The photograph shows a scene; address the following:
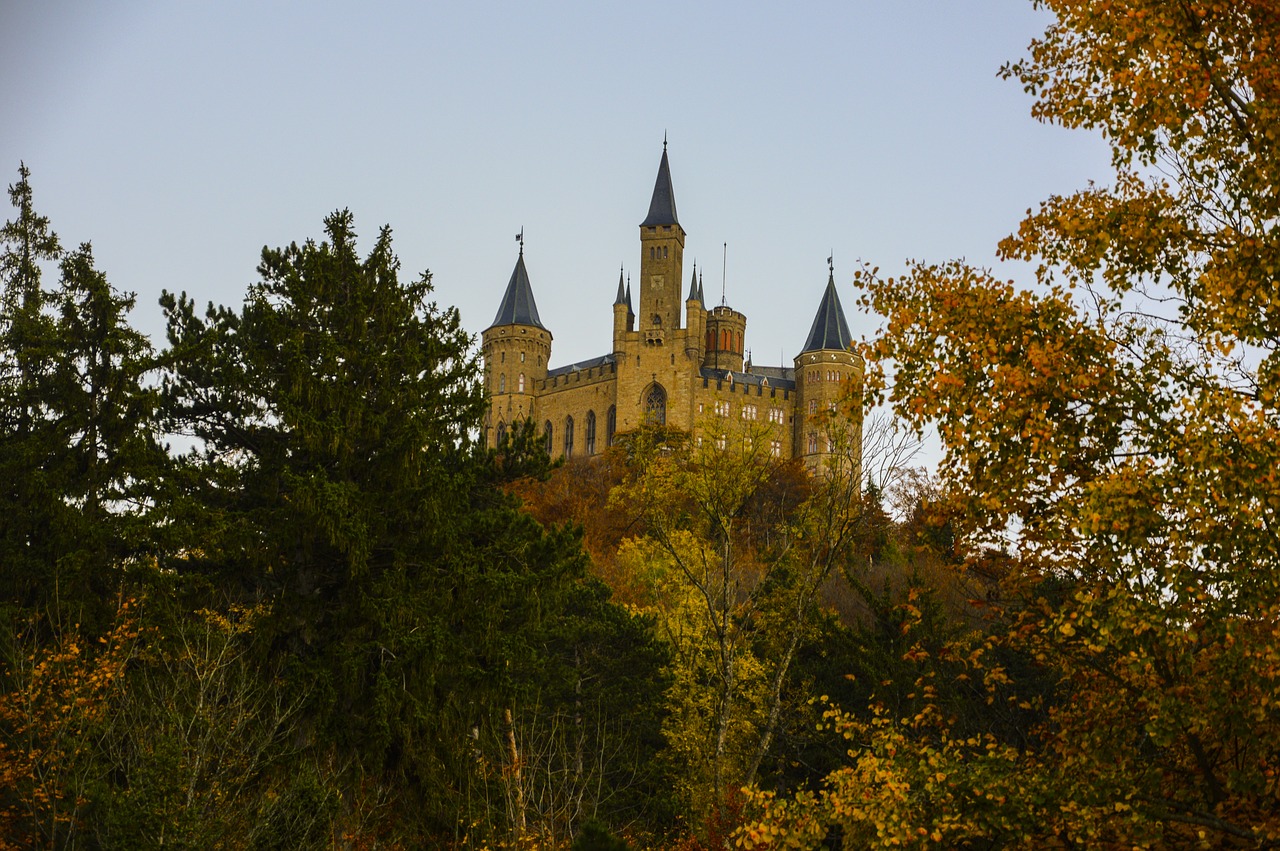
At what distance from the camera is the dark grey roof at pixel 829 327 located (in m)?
78.2

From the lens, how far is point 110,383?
1482 cm

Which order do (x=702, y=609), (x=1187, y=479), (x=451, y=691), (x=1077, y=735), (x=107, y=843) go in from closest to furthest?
(x=1187, y=479) → (x=1077, y=735) → (x=107, y=843) → (x=451, y=691) → (x=702, y=609)

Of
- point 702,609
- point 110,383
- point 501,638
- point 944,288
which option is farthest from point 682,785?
point 944,288

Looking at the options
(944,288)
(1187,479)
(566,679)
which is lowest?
(566,679)

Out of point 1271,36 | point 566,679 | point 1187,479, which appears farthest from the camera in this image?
point 566,679

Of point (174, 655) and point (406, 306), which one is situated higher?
point (406, 306)

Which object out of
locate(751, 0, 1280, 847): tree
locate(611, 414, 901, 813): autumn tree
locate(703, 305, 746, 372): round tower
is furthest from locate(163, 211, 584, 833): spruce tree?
locate(703, 305, 746, 372): round tower

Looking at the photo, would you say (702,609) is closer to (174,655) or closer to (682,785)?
(682,785)

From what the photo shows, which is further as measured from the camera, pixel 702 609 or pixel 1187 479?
pixel 702 609

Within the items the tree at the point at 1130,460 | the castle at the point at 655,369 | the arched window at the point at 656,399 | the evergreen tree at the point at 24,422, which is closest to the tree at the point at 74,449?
the evergreen tree at the point at 24,422

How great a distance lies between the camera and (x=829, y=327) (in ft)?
258

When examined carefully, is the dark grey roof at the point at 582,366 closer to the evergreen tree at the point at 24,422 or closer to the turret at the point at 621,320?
→ the turret at the point at 621,320

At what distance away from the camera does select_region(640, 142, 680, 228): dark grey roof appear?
82062mm

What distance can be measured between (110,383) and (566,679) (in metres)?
8.46
